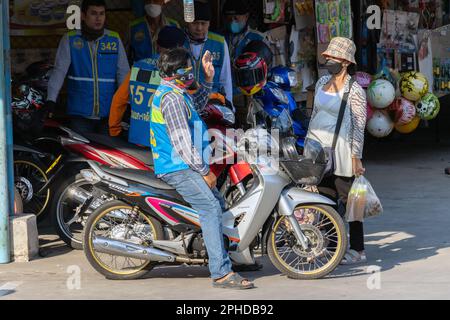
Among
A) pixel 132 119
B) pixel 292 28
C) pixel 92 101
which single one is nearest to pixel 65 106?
pixel 92 101

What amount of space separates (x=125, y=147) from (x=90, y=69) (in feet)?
3.52

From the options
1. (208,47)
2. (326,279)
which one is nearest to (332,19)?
(208,47)

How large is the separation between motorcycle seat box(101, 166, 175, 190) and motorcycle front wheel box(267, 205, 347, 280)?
0.86 m

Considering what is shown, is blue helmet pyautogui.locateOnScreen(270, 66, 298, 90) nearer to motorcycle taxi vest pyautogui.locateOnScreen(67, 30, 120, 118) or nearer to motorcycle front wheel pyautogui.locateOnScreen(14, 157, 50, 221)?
motorcycle taxi vest pyautogui.locateOnScreen(67, 30, 120, 118)

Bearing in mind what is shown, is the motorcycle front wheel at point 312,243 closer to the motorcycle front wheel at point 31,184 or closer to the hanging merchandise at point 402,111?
the motorcycle front wheel at point 31,184

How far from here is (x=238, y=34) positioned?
Answer: 10.2 m

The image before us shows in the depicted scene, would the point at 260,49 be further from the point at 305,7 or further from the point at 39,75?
the point at 305,7

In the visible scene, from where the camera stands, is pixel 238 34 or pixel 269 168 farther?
pixel 238 34

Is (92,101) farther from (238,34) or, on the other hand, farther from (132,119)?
(238,34)

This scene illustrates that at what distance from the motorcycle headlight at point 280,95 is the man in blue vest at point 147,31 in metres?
1.54

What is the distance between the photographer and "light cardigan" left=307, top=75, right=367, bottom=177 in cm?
816
